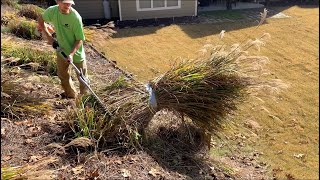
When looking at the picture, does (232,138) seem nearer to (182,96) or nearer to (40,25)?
(182,96)

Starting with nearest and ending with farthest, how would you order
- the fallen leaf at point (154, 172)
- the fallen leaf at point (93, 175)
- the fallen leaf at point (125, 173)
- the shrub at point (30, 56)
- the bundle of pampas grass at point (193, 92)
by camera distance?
the fallen leaf at point (93, 175)
the fallen leaf at point (125, 173)
the fallen leaf at point (154, 172)
the bundle of pampas grass at point (193, 92)
the shrub at point (30, 56)

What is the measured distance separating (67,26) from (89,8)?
11.6 metres

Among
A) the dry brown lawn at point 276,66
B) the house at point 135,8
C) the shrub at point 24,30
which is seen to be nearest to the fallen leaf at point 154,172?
the dry brown lawn at point 276,66

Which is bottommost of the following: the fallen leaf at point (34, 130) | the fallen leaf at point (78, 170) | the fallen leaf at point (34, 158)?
the fallen leaf at point (78, 170)

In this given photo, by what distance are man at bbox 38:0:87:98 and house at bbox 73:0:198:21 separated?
10.7 m

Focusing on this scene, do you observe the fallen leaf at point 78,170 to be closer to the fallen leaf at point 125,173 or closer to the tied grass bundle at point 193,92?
the fallen leaf at point 125,173

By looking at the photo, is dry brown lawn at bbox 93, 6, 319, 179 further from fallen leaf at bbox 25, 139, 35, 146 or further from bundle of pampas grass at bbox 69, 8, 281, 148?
fallen leaf at bbox 25, 139, 35, 146

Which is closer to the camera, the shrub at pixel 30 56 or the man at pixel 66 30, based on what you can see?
the man at pixel 66 30

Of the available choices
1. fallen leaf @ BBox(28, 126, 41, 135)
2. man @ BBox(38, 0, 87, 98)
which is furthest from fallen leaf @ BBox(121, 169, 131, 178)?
man @ BBox(38, 0, 87, 98)

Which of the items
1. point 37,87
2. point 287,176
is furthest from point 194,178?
point 37,87

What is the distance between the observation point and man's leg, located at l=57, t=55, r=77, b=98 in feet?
17.1

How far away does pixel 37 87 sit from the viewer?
5691 mm

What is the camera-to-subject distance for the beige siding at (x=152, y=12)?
1559 centimetres

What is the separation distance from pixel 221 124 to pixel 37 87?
→ 3.07 metres
